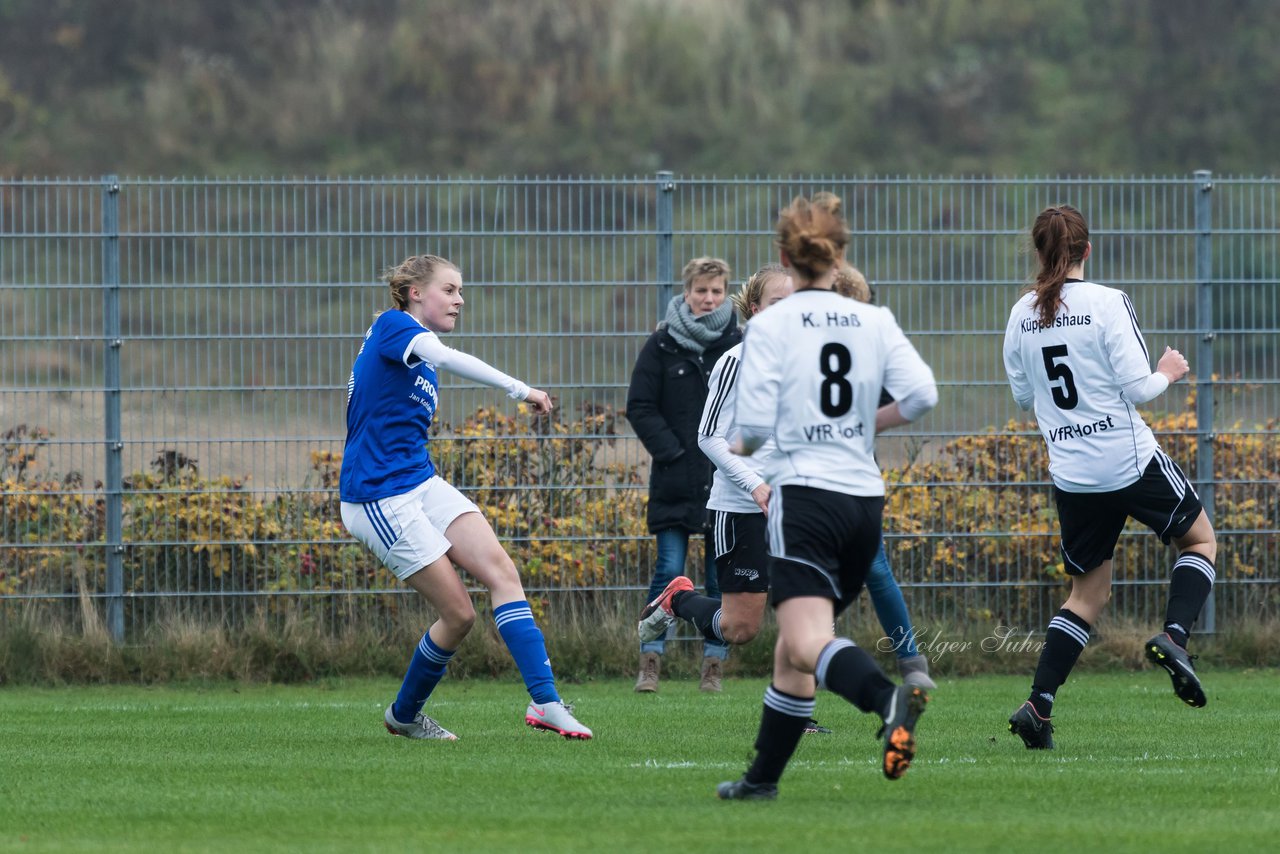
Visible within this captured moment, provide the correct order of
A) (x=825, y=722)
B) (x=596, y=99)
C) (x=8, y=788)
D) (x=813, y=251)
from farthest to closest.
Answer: (x=596, y=99) < (x=825, y=722) < (x=8, y=788) < (x=813, y=251)

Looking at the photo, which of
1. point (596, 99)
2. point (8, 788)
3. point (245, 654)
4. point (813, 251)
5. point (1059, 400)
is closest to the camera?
point (813, 251)

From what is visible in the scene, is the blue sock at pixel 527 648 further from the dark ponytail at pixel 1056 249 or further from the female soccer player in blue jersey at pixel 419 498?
the dark ponytail at pixel 1056 249

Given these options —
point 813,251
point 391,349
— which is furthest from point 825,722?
point 813,251

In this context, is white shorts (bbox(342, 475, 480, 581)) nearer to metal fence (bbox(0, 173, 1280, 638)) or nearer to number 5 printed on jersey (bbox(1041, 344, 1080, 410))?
number 5 printed on jersey (bbox(1041, 344, 1080, 410))

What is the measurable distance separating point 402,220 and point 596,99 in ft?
95.1

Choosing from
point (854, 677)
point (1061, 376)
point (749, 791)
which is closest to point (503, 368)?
point (1061, 376)

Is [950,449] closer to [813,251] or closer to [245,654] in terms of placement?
[245,654]

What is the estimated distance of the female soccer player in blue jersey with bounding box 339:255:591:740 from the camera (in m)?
7.75

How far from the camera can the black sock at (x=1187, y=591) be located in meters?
7.72

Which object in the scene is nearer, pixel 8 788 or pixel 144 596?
pixel 8 788

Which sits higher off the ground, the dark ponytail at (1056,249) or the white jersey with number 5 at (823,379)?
the dark ponytail at (1056,249)

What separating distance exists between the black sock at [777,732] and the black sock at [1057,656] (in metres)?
1.87

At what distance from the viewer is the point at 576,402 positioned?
11484 millimetres

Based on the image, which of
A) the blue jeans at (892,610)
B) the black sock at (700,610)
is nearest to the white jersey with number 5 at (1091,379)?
the blue jeans at (892,610)
